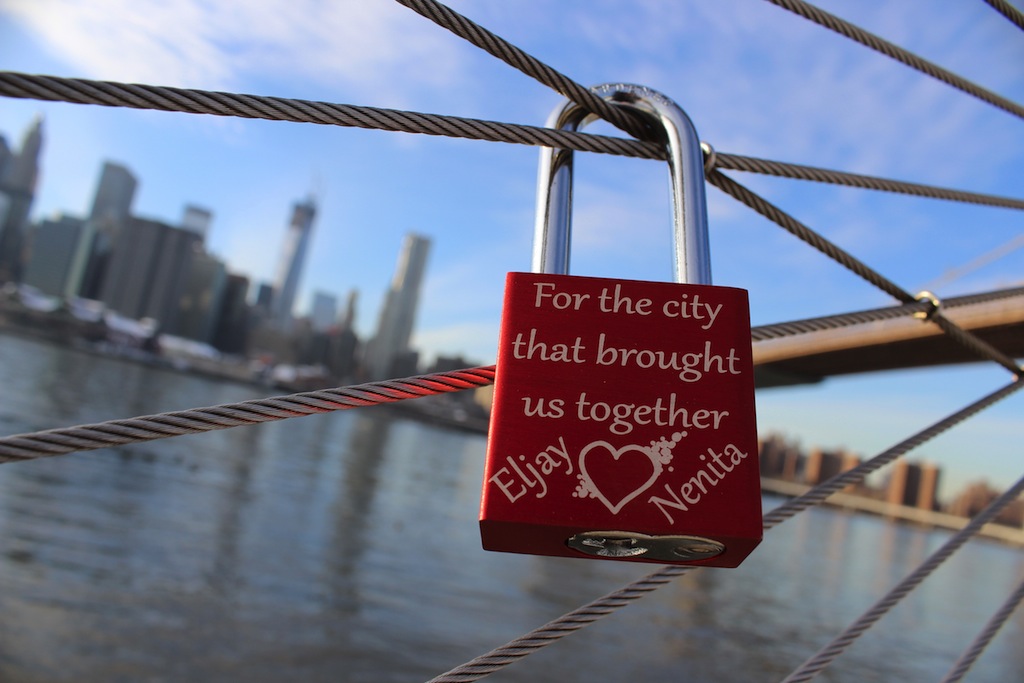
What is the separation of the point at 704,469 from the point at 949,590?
104 ft

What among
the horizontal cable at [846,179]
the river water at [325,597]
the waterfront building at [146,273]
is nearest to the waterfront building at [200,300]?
the waterfront building at [146,273]

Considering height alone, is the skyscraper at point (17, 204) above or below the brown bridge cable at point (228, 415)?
above

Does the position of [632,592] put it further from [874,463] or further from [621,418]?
[874,463]

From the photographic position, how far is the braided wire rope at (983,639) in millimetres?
1379

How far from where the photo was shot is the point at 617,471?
656 mm

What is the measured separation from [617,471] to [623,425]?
0.04m

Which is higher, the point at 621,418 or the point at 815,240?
the point at 815,240

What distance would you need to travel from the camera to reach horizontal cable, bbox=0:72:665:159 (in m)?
0.67

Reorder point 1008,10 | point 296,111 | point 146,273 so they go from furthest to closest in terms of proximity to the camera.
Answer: point 146,273, point 1008,10, point 296,111

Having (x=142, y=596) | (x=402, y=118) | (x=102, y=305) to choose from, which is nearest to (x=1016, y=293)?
(x=402, y=118)

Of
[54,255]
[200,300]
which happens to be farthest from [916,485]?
[54,255]

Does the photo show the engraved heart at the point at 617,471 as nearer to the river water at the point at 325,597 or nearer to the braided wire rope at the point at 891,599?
the braided wire rope at the point at 891,599

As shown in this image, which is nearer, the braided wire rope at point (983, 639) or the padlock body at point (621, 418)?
the padlock body at point (621, 418)

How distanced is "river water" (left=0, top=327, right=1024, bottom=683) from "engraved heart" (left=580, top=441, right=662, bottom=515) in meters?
6.81
